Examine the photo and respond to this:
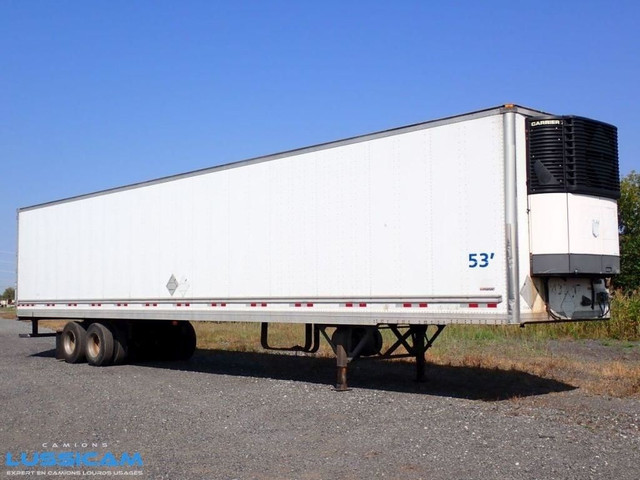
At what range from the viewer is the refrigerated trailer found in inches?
402

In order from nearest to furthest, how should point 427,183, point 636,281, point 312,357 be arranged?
point 427,183
point 312,357
point 636,281

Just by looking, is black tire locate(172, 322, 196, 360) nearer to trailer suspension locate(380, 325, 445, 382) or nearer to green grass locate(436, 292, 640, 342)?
trailer suspension locate(380, 325, 445, 382)

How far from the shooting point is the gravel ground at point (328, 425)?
724cm

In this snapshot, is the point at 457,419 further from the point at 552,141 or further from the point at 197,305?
the point at 197,305

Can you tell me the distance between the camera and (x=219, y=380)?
45.8 feet

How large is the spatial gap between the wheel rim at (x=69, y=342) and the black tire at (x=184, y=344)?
256cm

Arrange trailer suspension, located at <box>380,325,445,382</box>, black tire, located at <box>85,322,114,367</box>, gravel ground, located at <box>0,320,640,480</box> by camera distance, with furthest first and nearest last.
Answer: black tire, located at <box>85,322,114,367</box> → trailer suspension, located at <box>380,325,445,382</box> → gravel ground, located at <box>0,320,640,480</box>

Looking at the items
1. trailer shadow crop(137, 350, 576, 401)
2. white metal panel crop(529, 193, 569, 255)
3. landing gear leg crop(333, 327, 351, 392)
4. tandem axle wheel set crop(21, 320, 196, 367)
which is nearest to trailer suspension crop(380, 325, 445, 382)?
trailer shadow crop(137, 350, 576, 401)

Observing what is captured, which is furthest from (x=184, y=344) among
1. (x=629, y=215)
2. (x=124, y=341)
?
(x=629, y=215)

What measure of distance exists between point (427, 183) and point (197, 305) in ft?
19.2

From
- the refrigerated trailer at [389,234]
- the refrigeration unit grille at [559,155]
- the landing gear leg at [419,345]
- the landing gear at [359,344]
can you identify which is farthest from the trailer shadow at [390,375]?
the refrigeration unit grille at [559,155]

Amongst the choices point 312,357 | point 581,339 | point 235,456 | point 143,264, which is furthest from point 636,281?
point 235,456

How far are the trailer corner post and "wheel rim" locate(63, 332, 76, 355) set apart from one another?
12108 millimetres

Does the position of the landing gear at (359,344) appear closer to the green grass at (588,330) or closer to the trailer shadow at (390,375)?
the trailer shadow at (390,375)
